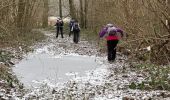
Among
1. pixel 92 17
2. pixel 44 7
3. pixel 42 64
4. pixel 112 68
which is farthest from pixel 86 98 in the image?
pixel 44 7

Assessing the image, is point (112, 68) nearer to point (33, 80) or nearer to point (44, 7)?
point (33, 80)

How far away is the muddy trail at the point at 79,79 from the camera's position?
9766 millimetres

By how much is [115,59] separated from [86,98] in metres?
8.04

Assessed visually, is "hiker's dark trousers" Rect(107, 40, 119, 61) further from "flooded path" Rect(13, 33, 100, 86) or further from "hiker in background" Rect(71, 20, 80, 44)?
"hiker in background" Rect(71, 20, 80, 44)

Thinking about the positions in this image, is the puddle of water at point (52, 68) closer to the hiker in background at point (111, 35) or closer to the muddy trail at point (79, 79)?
the muddy trail at point (79, 79)

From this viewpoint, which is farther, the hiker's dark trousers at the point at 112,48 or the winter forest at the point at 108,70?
the hiker's dark trousers at the point at 112,48

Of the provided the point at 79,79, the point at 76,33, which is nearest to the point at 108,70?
the point at 79,79

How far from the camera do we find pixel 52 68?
14.7 meters

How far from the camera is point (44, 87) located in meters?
11.0

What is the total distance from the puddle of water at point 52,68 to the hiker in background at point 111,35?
0.84 m

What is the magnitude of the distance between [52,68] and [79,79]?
2.61 meters

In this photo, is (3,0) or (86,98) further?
(3,0)

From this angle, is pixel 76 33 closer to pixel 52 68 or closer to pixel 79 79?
pixel 52 68

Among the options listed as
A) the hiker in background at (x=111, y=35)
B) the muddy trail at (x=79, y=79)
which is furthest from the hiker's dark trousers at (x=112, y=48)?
Result: the muddy trail at (x=79, y=79)
